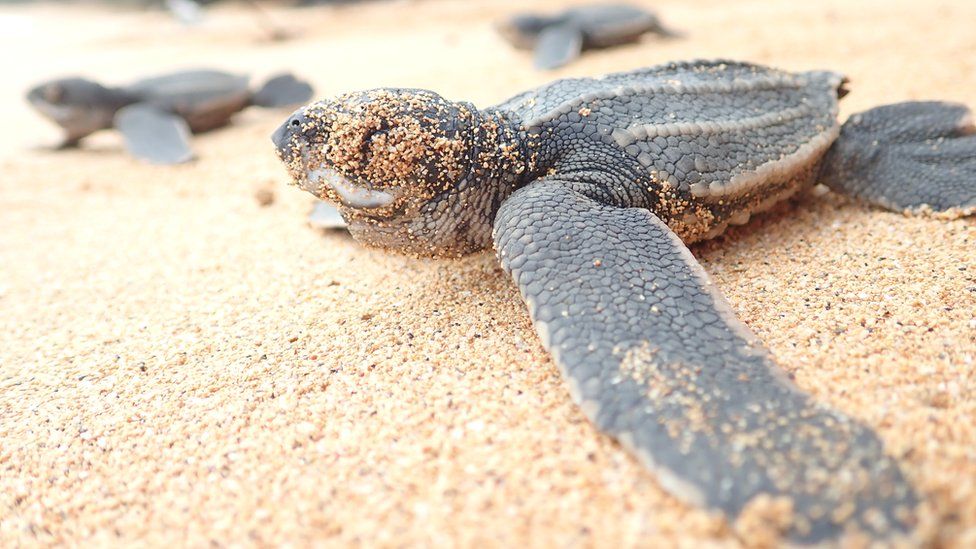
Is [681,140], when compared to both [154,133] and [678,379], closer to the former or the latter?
[678,379]

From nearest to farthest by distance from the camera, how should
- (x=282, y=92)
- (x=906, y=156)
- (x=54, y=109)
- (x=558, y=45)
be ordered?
(x=906, y=156)
(x=54, y=109)
(x=282, y=92)
(x=558, y=45)

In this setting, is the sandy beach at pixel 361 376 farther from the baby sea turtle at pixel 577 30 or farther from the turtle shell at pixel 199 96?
the baby sea turtle at pixel 577 30

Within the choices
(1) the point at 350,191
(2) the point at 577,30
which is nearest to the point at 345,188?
(1) the point at 350,191

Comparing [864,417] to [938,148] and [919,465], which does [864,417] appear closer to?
[919,465]

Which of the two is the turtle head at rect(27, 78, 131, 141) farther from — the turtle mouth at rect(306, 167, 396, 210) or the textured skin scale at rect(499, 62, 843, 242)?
the textured skin scale at rect(499, 62, 843, 242)

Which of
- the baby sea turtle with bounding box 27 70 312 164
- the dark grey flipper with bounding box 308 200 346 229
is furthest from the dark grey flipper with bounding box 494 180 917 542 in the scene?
the baby sea turtle with bounding box 27 70 312 164

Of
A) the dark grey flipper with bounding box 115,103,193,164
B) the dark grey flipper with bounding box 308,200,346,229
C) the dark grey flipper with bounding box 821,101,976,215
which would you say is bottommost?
the dark grey flipper with bounding box 115,103,193,164

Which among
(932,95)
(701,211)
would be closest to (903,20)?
(932,95)
